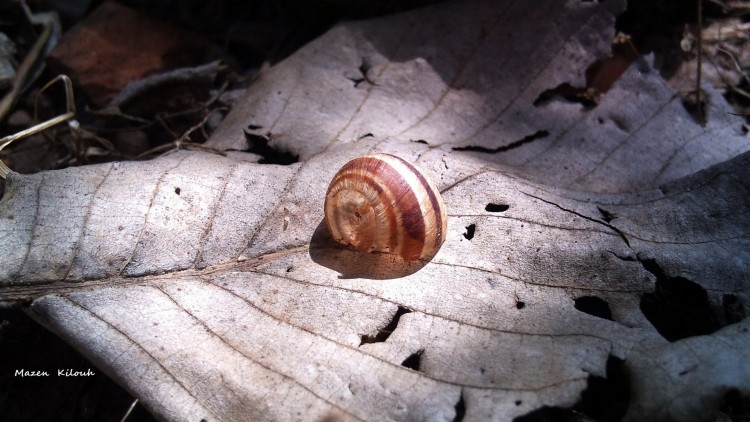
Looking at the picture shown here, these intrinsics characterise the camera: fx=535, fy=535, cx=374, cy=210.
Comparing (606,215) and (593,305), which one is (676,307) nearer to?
(593,305)

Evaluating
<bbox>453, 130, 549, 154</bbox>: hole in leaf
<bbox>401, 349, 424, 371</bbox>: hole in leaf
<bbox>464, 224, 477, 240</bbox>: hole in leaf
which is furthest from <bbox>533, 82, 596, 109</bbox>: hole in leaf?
<bbox>401, 349, 424, 371</bbox>: hole in leaf

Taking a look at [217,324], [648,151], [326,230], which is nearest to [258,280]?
[217,324]

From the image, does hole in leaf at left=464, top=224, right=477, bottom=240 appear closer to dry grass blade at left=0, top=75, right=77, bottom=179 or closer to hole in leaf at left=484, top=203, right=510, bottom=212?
hole in leaf at left=484, top=203, right=510, bottom=212

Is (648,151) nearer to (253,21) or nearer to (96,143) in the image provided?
(253,21)

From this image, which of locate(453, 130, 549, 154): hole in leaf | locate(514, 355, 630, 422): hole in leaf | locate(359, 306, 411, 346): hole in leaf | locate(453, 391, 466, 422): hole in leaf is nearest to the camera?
locate(453, 391, 466, 422): hole in leaf

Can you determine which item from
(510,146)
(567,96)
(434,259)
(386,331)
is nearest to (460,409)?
(386,331)

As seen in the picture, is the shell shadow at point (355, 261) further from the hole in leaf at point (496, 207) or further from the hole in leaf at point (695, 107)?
the hole in leaf at point (695, 107)

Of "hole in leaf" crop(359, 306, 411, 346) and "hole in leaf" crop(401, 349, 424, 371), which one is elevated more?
"hole in leaf" crop(359, 306, 411, 346)
